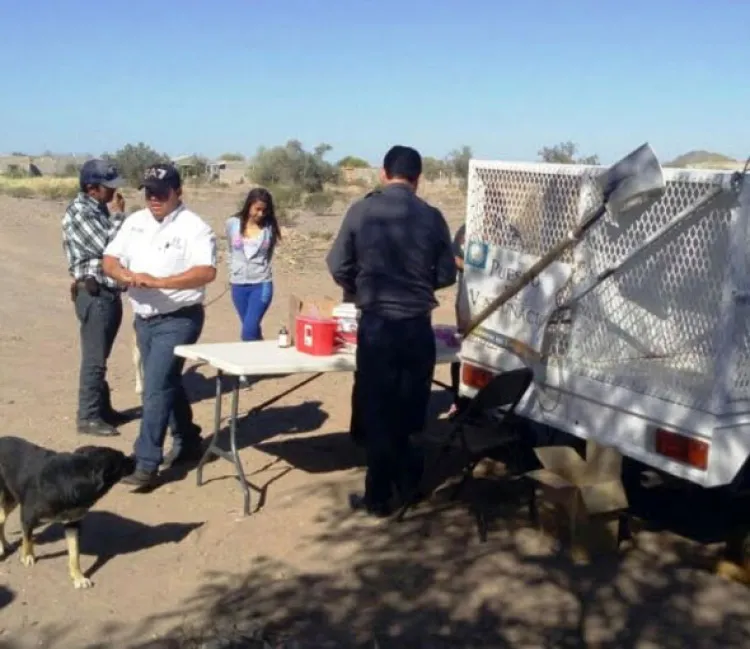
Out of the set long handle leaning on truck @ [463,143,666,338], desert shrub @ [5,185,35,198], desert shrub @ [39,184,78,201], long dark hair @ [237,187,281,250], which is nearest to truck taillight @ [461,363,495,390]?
long handle leaning on truck @ [463,143,666,338]

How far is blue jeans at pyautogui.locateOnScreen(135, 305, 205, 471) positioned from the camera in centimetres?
637

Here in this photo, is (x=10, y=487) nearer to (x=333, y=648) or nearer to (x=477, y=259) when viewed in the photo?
(x=333, y=648)

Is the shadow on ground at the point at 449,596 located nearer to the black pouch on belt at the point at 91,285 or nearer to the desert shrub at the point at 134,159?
the black pouch on belt at the point at 91,285

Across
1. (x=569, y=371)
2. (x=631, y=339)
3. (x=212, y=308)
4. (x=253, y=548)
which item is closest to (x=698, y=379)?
(x=631, y=339)

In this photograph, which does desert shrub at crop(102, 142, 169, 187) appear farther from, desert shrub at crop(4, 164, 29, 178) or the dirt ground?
the dirt ground

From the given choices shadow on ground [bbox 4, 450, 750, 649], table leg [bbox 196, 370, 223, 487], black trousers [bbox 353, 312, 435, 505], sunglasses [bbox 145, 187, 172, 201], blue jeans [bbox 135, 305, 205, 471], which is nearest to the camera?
shadow on ground [bbox 4, 450, 750, 649]

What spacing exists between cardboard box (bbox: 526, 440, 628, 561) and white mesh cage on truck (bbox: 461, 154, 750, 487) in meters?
0.15

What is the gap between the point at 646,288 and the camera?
5.25 metres

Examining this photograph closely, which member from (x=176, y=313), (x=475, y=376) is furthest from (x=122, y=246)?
(x=475, y=376)

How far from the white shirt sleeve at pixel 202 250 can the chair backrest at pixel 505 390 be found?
1.71 metres

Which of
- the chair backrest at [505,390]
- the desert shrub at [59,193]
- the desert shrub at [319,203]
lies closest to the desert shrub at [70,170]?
the desert shrub at [59,193]

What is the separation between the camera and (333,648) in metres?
4.52

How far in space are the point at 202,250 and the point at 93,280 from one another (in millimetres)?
1478

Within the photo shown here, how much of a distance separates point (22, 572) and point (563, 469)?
2717mm
